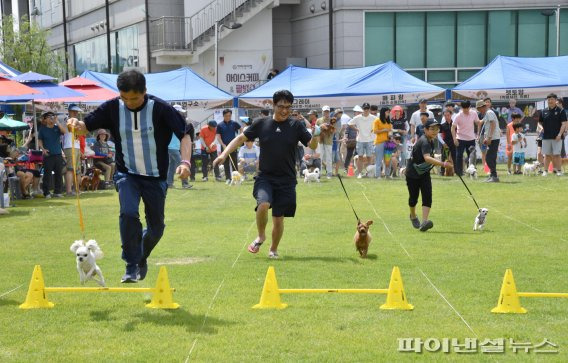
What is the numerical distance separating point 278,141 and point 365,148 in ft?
47.7

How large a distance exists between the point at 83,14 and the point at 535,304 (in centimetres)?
5182

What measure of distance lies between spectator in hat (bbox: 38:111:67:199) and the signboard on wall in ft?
78.5

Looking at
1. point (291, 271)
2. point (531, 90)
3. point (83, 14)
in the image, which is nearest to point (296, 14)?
point (83, 14)

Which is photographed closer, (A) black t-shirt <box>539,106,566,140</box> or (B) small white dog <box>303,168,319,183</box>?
(A) black t-shirt <box>539,106,566,140</box>

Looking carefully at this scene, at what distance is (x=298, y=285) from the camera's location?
918cm

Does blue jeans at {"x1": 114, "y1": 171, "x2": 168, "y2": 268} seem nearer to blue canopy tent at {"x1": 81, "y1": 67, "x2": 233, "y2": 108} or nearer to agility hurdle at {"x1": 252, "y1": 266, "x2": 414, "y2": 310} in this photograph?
agility hurdle at {"x1": 252, "y1": 266, "x2": 414, "y2": 310}

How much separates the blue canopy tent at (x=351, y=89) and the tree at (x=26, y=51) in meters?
21.0

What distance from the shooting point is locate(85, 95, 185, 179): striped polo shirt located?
26.0 ft

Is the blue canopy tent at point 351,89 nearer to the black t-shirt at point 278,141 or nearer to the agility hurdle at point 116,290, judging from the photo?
the black t-shirt at point 278,141

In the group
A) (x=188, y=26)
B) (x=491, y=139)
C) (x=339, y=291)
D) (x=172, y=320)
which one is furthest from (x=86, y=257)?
(x=188, y=26)

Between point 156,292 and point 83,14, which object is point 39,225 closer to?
point 156,292

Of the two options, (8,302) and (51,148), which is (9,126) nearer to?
(51,148)

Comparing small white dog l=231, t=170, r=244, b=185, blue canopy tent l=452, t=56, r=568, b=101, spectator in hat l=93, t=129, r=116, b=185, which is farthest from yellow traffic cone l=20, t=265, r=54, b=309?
blue canopy tent l=452, t=56, r=568, b=101

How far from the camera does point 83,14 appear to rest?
2226 inches
